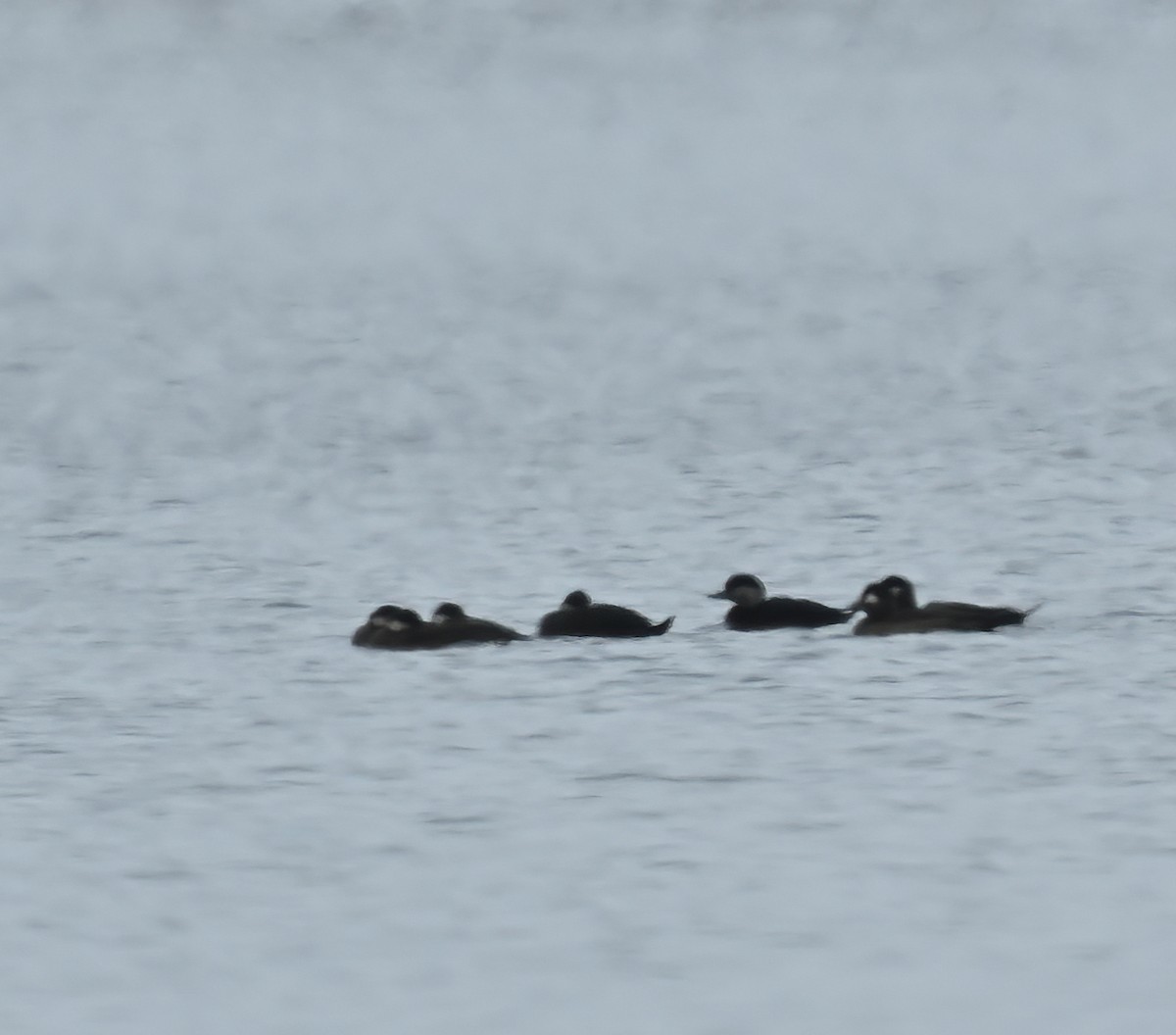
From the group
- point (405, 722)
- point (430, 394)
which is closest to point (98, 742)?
point (405, 722)

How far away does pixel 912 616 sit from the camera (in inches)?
474

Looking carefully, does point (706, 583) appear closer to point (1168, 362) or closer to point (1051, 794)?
point (1051, 794)

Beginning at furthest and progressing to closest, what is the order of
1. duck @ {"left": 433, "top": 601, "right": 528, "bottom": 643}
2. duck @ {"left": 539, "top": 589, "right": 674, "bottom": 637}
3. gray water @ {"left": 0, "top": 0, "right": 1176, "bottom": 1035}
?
duck @ {"left": 433, "top": 601, "right": 528, "bottom": 643} < duck @ {"left": 539, "top": 589, "right": 674, "bottom": 637} < gray water @ {"left": 0, "top": 0, "right": 1176, "bottom": 1035}

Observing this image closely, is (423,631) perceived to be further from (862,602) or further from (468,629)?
(862,602)

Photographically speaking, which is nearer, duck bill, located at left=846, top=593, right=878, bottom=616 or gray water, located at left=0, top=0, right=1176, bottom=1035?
gray water, located at left=0, top=0, right=1176, bottom=1035

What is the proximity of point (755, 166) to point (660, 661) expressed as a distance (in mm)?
27888

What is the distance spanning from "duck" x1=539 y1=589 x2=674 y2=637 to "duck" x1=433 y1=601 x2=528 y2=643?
19 centimetres

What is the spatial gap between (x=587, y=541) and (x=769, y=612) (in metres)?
3.17

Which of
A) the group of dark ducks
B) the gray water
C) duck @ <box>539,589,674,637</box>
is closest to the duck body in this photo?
the group of dark ducks

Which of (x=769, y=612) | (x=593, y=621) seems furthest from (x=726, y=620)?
(x=593, y=621)

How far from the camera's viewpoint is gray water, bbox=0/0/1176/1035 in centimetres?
758

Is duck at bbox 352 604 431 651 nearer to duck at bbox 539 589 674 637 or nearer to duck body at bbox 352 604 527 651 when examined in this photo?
duck body at bbox 352 604 527 651

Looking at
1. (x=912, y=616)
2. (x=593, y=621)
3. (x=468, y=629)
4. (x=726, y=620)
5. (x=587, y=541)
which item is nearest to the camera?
(x=593, y=621)

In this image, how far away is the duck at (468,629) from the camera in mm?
11859
